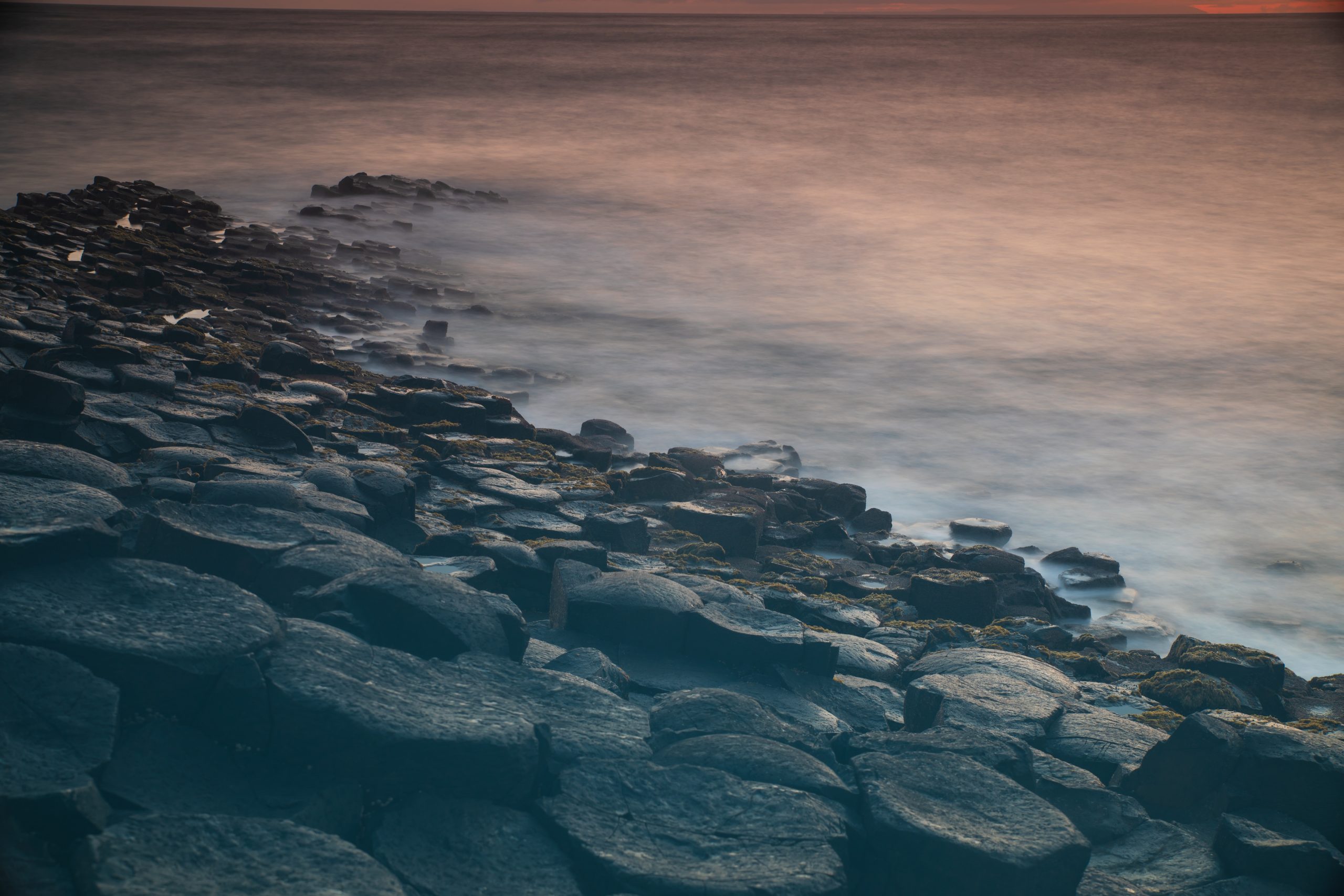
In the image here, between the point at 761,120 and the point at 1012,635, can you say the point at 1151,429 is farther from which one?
the point at 761,120

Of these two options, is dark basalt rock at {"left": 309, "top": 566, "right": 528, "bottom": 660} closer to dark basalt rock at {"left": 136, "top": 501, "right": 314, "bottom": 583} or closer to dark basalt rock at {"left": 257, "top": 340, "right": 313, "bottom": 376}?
dark basalt rock at {"left": 136, "top": 501, "right": 314, "bottom": 583}

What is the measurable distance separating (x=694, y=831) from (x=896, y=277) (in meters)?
18.9

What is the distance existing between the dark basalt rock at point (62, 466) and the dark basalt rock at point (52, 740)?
1.44 meters

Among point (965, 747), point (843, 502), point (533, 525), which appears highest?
point (965, 747)

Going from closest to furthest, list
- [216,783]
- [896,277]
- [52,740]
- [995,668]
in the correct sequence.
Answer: [52,740]
[216,783]
[995,668]
[896,277]

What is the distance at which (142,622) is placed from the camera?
10.6 feet

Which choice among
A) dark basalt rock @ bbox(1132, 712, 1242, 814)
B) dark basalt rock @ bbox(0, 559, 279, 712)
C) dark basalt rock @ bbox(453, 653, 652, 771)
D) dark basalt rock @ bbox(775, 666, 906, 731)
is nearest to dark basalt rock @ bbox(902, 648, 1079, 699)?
dark basalt rock @ bbox(775, 666, 906, 731)

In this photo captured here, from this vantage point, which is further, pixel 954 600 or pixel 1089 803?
pixel 954 600

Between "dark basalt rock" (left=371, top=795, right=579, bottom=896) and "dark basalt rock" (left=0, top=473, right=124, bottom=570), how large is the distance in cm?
150

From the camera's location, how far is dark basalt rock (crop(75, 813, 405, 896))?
95.7 inches

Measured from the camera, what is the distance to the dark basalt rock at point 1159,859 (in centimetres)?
357

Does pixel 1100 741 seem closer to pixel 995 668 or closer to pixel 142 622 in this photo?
pixel 995 668

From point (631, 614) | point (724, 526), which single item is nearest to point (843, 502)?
point (724, 526)

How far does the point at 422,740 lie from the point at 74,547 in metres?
1.49
